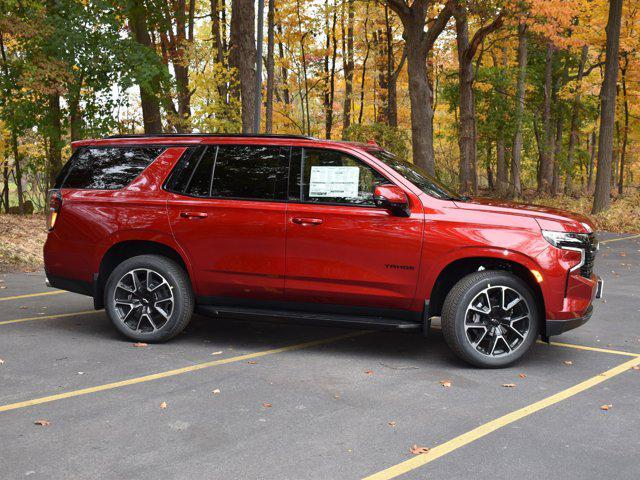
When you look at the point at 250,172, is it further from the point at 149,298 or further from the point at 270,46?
the point at 270,46

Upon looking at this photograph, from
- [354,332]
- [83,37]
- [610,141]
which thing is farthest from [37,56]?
[610,141]

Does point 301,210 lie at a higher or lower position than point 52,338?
higher

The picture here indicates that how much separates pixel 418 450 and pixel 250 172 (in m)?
3.26

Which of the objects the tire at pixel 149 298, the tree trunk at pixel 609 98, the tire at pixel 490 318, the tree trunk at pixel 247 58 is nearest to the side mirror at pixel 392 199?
the tire at pixel 490 318

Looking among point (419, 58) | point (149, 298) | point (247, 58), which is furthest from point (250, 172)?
point (419, 58)

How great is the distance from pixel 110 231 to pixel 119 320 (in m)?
0.89

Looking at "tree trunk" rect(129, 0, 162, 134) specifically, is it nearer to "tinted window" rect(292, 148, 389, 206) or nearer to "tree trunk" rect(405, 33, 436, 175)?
"tree trunk" rect(405, 33, 436, 175)

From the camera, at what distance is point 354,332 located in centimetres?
716

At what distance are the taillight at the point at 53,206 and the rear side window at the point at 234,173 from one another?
1235 millimetres

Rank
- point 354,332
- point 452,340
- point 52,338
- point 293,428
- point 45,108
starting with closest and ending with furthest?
1. point 293,428
2. point 452,340
3. point 52,338
4. point 354,332
5. point 45,108

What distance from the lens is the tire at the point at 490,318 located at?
18.3 ft

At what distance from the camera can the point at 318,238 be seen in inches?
231

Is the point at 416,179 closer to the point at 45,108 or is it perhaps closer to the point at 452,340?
the point at 452,340

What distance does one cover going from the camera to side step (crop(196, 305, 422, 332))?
572 centimetres
